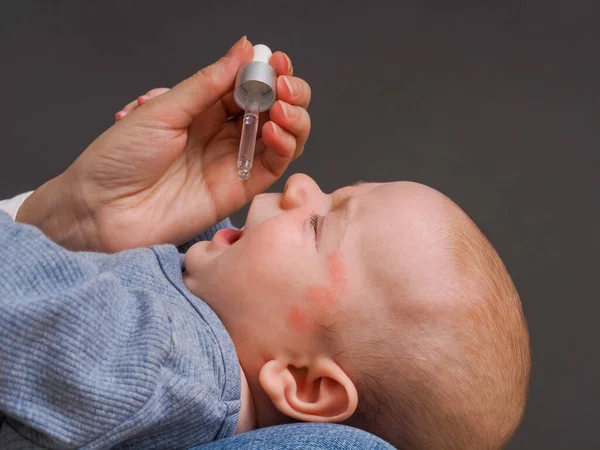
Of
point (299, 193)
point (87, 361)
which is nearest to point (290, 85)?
point (299, 193)

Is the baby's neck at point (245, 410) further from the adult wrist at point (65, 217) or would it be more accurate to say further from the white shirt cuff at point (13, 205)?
the white shirt cuff at point (13, 205)

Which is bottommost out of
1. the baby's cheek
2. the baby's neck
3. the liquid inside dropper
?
the baby's neck

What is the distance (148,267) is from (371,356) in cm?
30

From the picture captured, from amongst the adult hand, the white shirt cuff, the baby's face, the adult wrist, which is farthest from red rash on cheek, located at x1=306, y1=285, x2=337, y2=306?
the white shirt cuff

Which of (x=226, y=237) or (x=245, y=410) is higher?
(x=226, y=237)

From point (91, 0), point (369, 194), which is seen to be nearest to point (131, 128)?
point (369, 194)

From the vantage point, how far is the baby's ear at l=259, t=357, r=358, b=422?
969 millimetres

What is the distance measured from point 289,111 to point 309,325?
1.11 ft

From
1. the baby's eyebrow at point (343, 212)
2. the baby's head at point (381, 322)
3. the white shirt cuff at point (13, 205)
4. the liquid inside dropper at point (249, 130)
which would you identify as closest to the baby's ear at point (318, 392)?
the baby's head at point (381, 322)

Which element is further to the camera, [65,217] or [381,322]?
[65,217]

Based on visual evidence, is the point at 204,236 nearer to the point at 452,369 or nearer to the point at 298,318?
the point at 298,318

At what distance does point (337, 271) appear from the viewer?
3.26ft

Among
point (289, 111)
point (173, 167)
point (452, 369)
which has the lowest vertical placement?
point (452, 369)

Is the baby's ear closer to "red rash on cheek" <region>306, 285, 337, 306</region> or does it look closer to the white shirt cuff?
"red rash on cheek" <region>306, 285, 337, 306</region>
